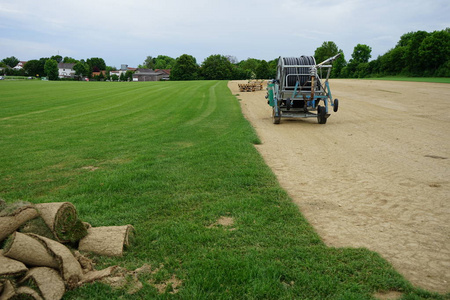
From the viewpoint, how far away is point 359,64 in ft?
330

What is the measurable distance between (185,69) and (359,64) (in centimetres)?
5574

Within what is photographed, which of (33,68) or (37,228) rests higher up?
(33,68)

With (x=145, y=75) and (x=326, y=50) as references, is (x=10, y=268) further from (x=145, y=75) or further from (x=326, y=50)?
(x=145, y=75)

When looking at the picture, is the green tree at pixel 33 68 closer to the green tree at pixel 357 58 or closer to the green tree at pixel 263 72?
the green tree at pixel 263 72

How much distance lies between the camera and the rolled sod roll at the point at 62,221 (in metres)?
3.90

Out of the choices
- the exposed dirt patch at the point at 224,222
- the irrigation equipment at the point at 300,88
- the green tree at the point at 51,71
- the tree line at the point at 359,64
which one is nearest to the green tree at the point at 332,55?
the tree line at the point at 359,64

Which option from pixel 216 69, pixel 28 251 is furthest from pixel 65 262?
pixel 216 69

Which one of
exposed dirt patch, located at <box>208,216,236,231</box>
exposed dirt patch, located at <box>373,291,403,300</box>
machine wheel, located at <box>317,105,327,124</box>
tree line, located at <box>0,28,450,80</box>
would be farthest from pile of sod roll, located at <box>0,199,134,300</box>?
tree line, located at <box>0,28,450,80</box>

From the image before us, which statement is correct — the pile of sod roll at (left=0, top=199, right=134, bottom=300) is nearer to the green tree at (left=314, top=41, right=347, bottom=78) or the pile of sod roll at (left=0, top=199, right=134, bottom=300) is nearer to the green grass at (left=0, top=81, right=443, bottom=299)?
the green grass at (left=0, top=81, right=443, bottom=299)

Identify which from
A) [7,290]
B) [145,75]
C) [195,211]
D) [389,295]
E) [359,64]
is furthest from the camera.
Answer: [145,75]

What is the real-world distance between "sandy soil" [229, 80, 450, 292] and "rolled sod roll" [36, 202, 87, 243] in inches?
136

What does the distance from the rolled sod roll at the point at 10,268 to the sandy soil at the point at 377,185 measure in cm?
375

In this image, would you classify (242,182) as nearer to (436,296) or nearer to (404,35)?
(436,296)

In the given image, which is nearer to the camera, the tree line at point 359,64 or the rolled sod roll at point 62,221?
the rolled sod roll at point 62,221
